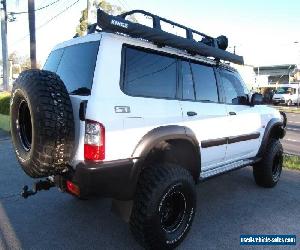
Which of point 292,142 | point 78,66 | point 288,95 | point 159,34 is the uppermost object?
point 288,95

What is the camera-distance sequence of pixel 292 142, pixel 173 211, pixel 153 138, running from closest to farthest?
pixel 153 138 < pixel 173 211 < pixel 292 142

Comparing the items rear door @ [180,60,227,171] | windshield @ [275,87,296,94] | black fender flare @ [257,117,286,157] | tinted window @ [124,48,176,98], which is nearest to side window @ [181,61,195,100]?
rear door @ [180,60,227,171]

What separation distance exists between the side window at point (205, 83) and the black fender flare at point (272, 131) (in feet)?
4.62

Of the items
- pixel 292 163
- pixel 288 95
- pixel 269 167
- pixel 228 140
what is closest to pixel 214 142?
pixel 228 140

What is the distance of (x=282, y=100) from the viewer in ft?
116

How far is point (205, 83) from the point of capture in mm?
4520

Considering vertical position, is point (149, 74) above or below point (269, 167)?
above

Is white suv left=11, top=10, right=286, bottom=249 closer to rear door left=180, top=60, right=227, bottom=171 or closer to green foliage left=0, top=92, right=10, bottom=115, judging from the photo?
rear door left=180, top=60, right=227, bottom=171

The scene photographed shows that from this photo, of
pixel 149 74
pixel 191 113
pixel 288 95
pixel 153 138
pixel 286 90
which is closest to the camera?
pixel 153 138

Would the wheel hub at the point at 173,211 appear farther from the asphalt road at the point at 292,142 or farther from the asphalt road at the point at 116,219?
the asphalt road at the point at 292,142

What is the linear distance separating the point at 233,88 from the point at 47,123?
304 centimetres

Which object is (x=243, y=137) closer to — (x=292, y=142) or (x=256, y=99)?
(x=256, y=99)

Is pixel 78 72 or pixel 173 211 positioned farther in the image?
pixel 173 211

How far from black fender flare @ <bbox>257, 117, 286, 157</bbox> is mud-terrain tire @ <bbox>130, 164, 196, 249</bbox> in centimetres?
223
